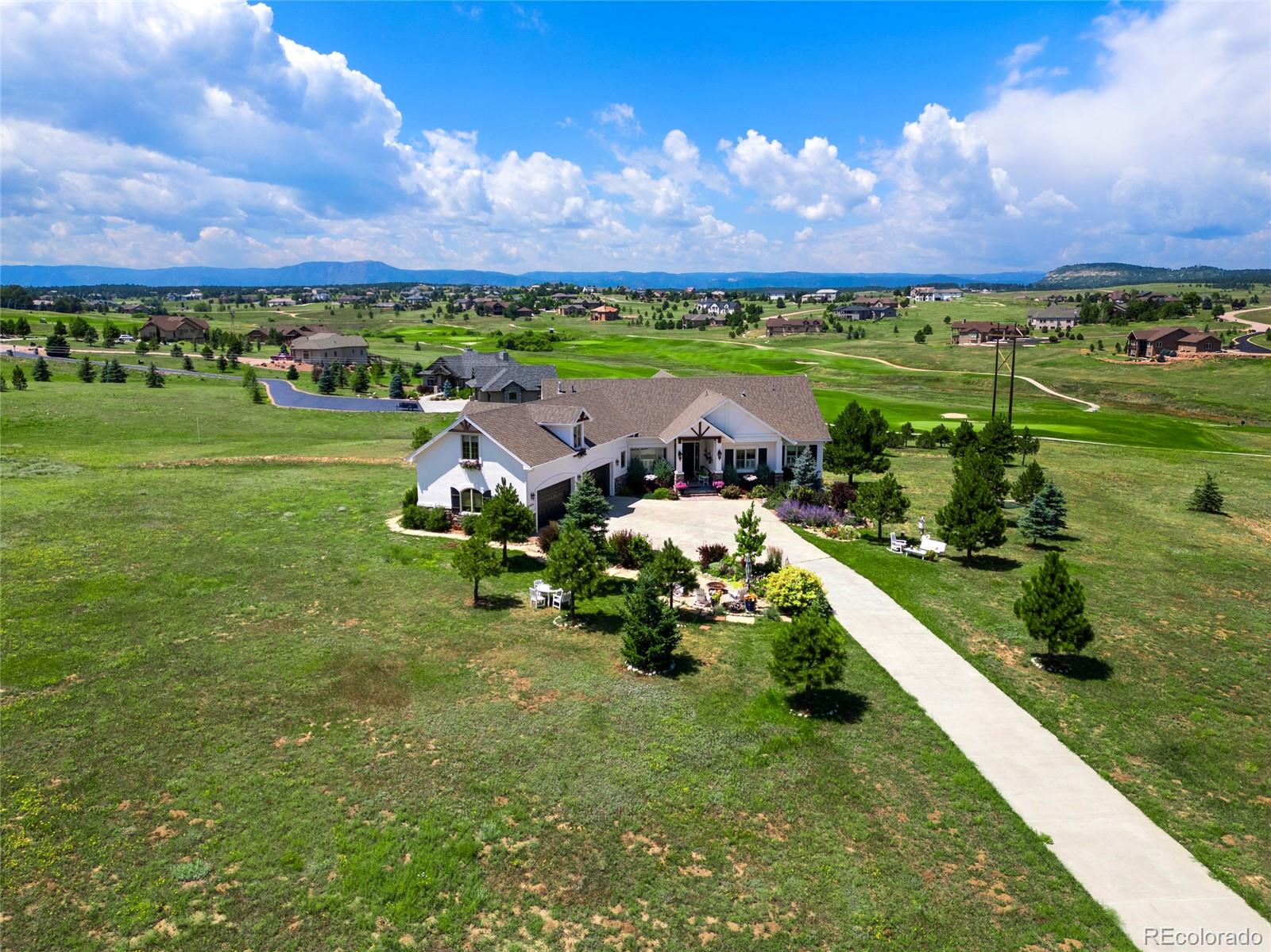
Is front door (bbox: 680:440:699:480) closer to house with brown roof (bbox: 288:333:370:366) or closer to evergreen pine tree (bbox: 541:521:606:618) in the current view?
evergreen pine tree (bbox: 541:521:606:618)

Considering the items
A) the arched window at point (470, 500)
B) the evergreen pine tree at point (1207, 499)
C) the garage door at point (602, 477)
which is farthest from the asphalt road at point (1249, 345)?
the arched window at point (470, 500)

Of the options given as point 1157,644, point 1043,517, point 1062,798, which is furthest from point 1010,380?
point 1062,798

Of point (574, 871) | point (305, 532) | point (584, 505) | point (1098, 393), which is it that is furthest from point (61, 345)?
point (1098, 393)

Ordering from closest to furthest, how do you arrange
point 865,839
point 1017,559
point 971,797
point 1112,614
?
1. point 865,839
2. point 971,797
3. point 1112,614
4. point 1017,559

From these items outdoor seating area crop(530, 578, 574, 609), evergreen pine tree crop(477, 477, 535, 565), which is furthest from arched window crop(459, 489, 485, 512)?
outdoor seating area crop(530, 578, 574, 609)

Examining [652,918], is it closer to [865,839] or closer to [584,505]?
[865,839]

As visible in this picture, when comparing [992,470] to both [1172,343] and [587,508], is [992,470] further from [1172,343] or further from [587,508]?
[1172,343]
